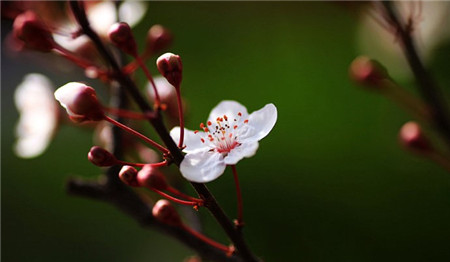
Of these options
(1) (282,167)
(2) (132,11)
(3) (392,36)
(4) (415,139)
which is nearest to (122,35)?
(2) (132,11)

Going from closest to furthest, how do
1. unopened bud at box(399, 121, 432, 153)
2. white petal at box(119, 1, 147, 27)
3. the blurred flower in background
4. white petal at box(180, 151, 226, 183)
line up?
1. white petal at box(180, 151, 226, 183)
2. unopened bud at box(399, 121, 432, 153)
3. white petal at box(119, 1, 147, 27)
4. the blurred flower in background

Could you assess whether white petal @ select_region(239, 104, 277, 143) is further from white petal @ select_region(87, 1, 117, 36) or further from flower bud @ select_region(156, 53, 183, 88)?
white petal @ select_region(87, 1, 117, 36)

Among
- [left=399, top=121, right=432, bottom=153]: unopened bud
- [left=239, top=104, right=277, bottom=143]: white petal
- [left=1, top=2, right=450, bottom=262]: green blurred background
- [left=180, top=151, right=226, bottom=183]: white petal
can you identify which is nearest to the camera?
[left=180, top=151, right=226, bottom=183]: white petal

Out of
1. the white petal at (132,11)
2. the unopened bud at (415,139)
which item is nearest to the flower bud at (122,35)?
the white petal at (132,11)

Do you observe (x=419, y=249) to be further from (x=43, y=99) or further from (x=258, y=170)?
(x=43, y=99)

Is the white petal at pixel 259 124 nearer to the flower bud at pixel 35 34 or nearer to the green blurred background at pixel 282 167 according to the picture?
the flower bud at pixel 35 34

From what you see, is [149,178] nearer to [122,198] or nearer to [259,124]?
[259,124]

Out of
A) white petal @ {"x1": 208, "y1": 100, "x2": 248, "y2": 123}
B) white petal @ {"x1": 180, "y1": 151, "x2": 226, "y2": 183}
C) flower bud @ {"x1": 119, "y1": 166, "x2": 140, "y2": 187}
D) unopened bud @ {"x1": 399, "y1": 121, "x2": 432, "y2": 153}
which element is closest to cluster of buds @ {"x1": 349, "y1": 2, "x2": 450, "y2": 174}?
unopened bud @ {"x1": 399, "y1": 121, "x2": 432, "y2": 153}
